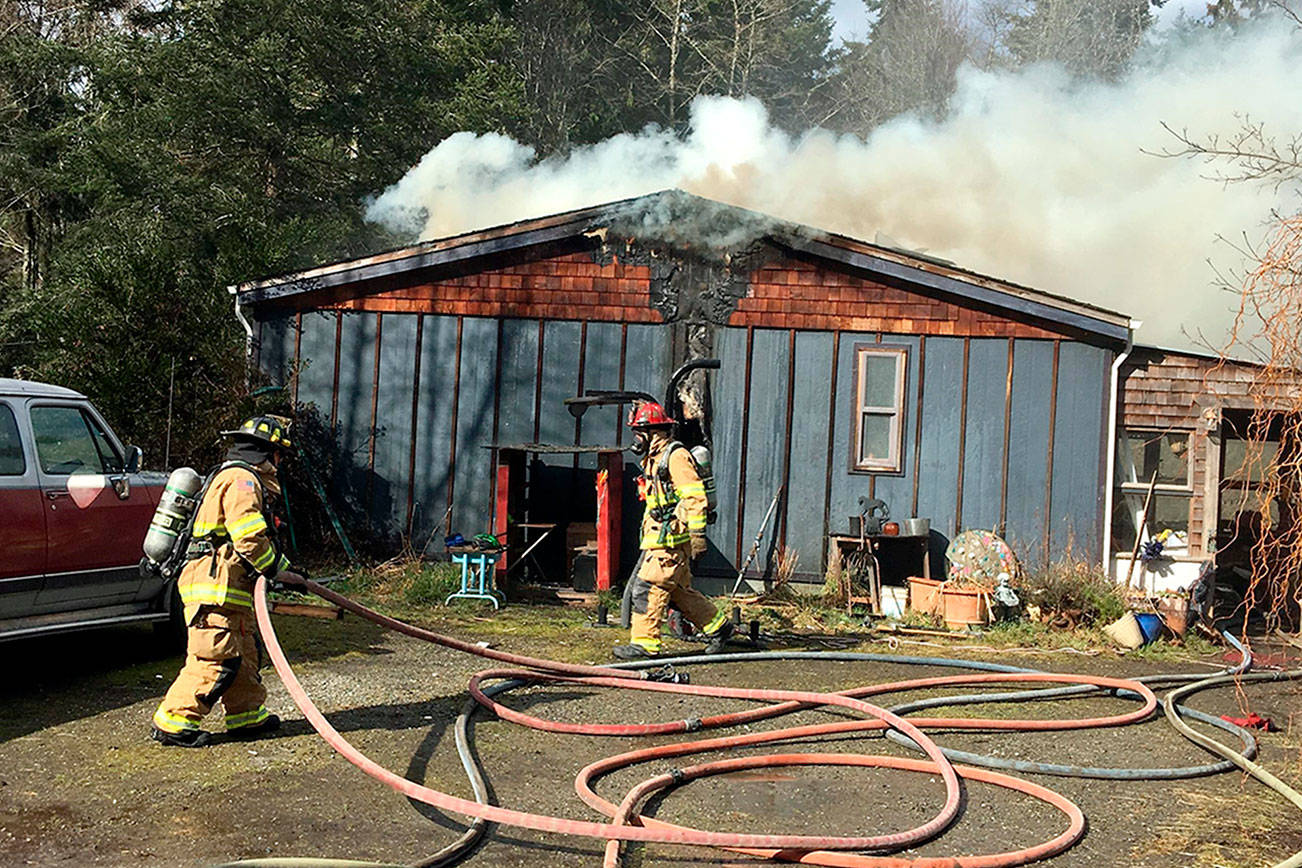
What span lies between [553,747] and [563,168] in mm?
15825

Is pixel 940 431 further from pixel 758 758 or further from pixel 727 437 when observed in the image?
pixel 758 758

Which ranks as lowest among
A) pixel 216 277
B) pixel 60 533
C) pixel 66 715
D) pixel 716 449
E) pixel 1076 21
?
pixel 66 715

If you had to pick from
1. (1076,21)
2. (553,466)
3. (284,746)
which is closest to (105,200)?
(553,466)

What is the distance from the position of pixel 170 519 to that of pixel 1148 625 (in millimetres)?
8663

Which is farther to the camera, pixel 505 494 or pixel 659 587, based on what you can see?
pixel 505 494

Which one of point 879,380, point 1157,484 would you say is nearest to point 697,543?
point 879,380

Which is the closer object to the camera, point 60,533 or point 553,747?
point 553,747

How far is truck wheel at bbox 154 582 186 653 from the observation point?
8.49 metres

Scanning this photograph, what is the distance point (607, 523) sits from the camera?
12.3m

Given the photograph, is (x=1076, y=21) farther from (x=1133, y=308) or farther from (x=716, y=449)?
(x=716, y=449)

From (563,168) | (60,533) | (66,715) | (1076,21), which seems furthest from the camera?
(1076,21)

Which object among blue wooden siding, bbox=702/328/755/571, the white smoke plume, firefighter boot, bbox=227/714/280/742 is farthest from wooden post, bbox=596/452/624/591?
the white smoke plume

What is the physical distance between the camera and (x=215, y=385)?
44.3ft

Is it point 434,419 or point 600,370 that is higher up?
point 600,370
